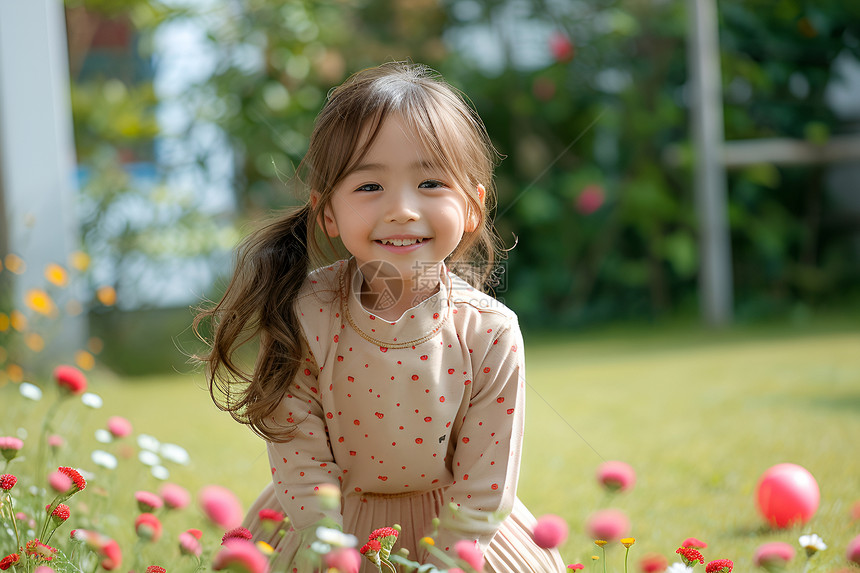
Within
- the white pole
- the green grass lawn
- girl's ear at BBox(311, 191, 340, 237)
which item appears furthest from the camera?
the white pole

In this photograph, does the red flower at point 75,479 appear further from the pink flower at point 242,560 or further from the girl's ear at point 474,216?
the girl's ear at point 474,216

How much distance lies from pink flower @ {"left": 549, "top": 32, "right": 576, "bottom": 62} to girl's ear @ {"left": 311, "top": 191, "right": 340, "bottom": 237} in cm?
417

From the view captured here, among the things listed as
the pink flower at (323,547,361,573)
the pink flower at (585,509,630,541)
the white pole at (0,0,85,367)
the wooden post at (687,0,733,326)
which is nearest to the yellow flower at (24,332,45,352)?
the white pole at (0,0,85,367)

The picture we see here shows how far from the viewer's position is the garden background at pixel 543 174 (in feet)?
13.4

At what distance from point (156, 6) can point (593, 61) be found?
2748 mm

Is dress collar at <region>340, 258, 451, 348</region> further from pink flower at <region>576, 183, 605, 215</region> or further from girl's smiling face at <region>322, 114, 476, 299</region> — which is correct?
pink flower at <region>576, 183, 605, 215</region>

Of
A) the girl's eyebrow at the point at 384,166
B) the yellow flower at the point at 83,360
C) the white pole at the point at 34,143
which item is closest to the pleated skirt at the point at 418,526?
the girl's eyebrow at the point at 384,166

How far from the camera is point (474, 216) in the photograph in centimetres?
139

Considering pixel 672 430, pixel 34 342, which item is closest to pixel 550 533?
pixel 672 430

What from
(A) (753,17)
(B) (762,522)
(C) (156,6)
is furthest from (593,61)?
(B) (762,522)

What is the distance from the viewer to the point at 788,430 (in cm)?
249

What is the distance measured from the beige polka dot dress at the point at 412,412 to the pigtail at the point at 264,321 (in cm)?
3

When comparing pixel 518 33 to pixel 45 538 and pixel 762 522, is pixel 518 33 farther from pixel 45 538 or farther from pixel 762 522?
pixel 45 538

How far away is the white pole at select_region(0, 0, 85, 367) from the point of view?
12.0 ft
